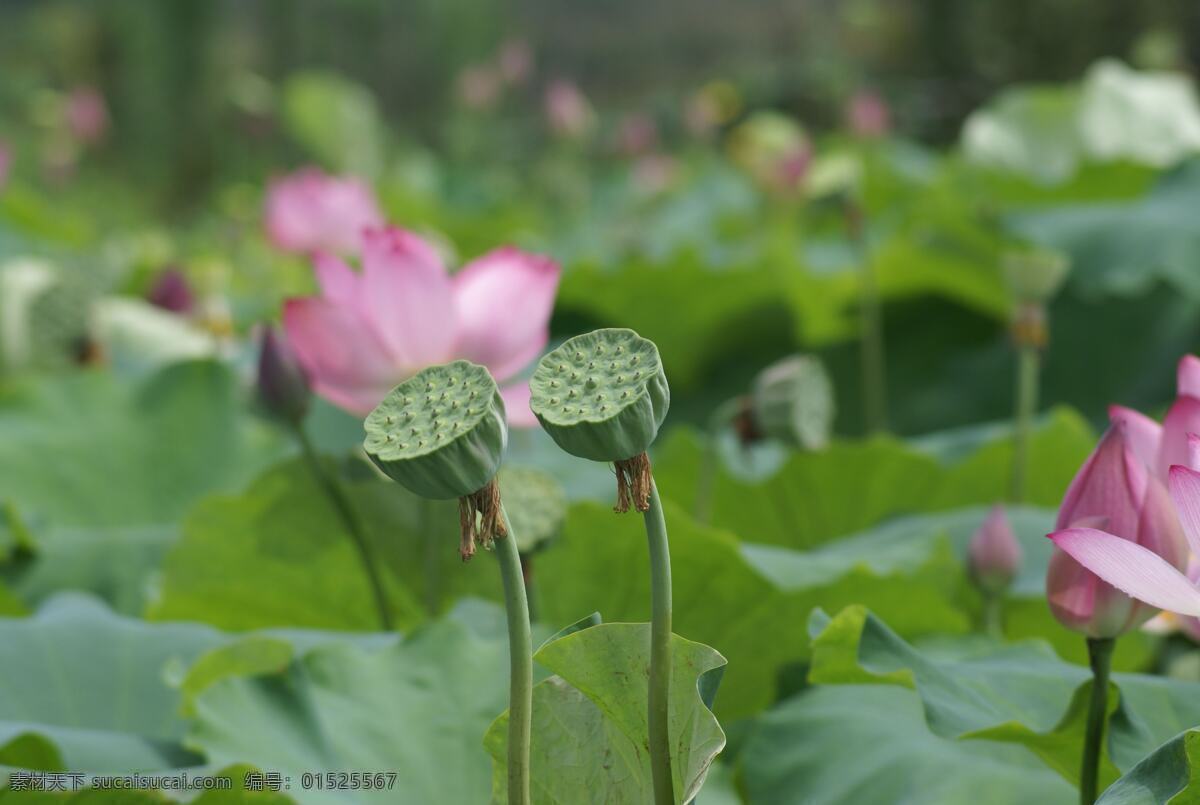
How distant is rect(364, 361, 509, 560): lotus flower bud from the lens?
379 mm

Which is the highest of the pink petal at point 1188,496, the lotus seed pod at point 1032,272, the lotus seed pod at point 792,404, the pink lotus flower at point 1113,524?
the pink petal at point 1188,496

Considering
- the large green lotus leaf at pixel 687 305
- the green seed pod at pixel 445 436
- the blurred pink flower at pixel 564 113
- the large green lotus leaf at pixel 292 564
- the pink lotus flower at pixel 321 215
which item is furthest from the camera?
the blurred pink flower at pixel 564 113

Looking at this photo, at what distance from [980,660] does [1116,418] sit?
0.67 feet

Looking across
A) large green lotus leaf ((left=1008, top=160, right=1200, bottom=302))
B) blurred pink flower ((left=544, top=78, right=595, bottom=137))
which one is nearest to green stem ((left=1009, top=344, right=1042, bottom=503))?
large green lotus leaf ((left=1008, top=160, right=1200, bottom=302))

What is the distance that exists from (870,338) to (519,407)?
642mm

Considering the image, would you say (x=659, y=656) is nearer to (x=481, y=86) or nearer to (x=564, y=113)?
(x=564, y=113)

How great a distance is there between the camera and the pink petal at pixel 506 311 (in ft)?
2.41

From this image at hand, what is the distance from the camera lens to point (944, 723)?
1.73 feet

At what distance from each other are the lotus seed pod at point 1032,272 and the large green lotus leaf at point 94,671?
0.59 m

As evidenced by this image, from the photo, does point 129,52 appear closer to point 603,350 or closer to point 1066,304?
point 1066,304

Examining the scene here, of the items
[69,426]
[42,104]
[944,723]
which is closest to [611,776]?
[944,723]

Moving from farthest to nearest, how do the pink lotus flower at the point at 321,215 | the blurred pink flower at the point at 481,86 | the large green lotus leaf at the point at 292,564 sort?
the blurred pink flower at the point at 481,86 < the pink lotus flower at the point at 321,215 < the large green lotus leaf at the point at 292,564

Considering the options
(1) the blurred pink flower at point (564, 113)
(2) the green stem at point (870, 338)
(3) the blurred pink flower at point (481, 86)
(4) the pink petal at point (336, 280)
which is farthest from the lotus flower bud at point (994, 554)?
(3) the blurred pink flower at point (481, 86)

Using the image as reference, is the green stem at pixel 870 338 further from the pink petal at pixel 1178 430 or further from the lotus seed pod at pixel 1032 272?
the pink petal at pixel 1178 430
